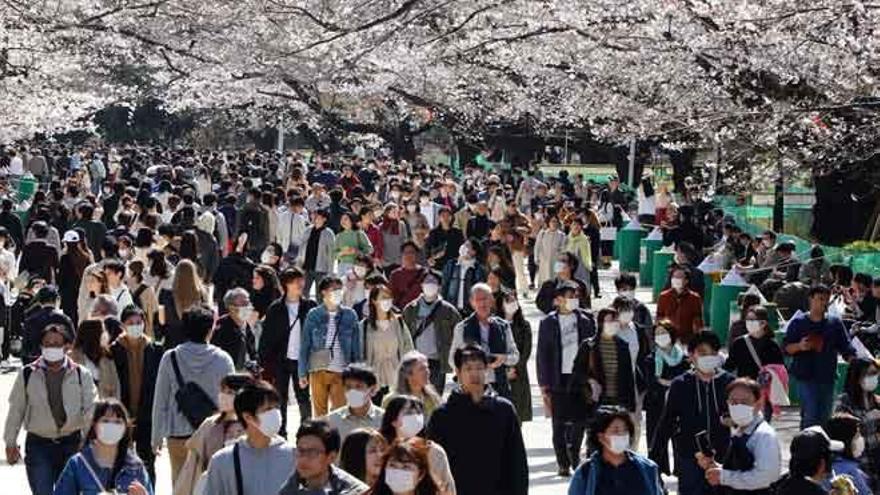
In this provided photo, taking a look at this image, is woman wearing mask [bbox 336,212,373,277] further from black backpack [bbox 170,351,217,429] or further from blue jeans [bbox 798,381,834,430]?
black backpack [bbox 170,351,217,429]

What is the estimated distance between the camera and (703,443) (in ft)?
35.8

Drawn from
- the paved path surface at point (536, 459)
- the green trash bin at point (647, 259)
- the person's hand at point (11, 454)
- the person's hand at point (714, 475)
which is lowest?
the paved path surface at point (536, 459)

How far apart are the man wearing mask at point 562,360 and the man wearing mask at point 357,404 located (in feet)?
13.0

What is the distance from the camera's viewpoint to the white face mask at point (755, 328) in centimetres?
1372

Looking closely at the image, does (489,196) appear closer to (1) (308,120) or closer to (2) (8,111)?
(2) (8,111)

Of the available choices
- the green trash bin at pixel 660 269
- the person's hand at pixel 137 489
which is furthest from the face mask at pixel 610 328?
the green trash bin at pixel 660 269

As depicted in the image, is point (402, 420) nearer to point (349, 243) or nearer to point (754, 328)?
point (754, 328)

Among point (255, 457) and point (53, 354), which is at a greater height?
point (53, 354)

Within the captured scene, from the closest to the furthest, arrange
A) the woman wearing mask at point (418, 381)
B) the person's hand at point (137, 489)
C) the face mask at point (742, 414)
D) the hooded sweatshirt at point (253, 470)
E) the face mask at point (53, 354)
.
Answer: the hooded sweatshirt at point (253, 470) → the person's hand at point (137, 489) → the face mask at point (742, 414) → the woman wearing mask at point (418, 381) → the face mask at point (53, 354)

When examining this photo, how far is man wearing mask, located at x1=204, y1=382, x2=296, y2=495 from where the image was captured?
8.27 meters

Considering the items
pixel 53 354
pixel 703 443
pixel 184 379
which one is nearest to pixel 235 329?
pixel 184 379

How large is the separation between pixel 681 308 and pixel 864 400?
4759 mm

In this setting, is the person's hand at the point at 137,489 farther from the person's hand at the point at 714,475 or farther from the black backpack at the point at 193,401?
the person's hand at the point at 714,475

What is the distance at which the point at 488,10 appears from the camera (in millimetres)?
28375
